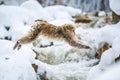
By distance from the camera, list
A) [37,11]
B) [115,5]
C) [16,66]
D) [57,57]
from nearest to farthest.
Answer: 1. [16,66]
2. [115,5]
3. [57,57]
4. [37,11]

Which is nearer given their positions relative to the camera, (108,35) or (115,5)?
(115,5)

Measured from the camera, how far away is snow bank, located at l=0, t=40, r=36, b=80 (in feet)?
18.7

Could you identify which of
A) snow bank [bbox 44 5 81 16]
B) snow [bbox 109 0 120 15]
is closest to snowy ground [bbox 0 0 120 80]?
snow [bbox 109 0 120 15]

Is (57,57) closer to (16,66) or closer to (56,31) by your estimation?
(56,31)

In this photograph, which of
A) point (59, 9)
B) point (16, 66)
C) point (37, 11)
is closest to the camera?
point (16, 66)

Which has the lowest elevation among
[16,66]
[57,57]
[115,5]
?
[57,57]

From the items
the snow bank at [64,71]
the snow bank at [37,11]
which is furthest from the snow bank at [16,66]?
the snow bank at [37,11]

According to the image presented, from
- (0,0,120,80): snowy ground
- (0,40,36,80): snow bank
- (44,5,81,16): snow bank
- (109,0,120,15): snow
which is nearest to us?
(0,0,120,80): snowy ground

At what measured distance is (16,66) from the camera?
586 cm

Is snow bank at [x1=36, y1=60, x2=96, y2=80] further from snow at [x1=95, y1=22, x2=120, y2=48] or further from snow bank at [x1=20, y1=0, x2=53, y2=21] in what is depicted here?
snow bank at [x1=20, y1=0, x2=53, y2=21]

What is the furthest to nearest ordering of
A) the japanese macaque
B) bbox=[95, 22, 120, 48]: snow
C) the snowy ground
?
the japanese macaque → bbox=[95, 22, 120, 48]: snow → the snowy ground

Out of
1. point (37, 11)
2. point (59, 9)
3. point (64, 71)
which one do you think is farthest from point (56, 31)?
point (59, 9)

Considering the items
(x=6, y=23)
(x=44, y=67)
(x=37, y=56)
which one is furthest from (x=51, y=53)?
(x=6, y=23)

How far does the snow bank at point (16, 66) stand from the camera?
5.71 meters
